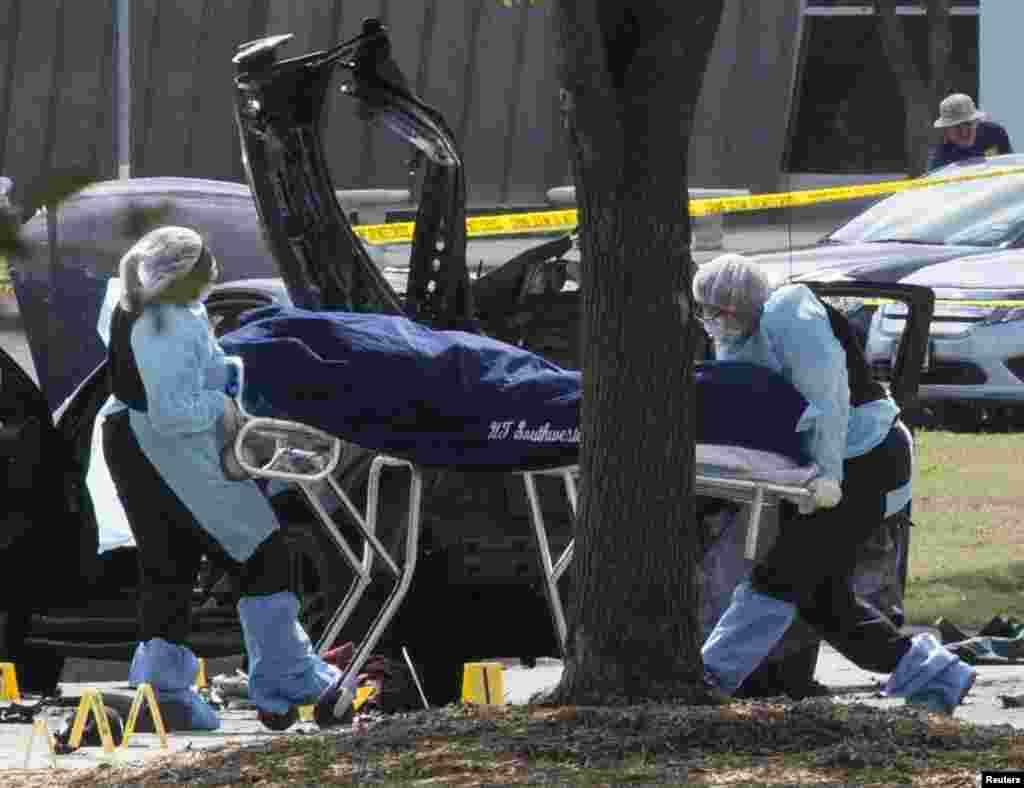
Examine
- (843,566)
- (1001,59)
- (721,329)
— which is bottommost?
(843,566)

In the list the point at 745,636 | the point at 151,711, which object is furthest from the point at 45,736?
the point at 745,636

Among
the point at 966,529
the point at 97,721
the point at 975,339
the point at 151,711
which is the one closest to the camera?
the point at 97,721

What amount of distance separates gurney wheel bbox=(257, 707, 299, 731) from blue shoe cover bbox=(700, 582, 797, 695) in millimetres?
1154

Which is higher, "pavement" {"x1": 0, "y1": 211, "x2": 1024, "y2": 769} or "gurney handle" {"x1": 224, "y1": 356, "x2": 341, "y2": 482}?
"gurney handle" {"x1": 224, "y1": 356, "x2": 341, "y2": 482}

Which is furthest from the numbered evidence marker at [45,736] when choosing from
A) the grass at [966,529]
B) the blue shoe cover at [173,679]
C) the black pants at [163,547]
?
the grass at [966,529]

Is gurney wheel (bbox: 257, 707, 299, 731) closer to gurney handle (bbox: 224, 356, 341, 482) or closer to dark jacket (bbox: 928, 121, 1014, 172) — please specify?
gurney handle (bbox: 224, 356, 341, 482)

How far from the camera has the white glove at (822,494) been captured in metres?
7.46

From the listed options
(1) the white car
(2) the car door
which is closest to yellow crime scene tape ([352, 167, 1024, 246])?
(1) the white car

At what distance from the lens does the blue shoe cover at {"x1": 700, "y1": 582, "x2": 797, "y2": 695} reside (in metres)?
7.61

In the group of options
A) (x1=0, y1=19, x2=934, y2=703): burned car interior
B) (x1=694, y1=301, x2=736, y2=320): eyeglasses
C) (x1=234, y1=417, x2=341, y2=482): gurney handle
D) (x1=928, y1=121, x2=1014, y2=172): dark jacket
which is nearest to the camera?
(x1=234, y1=417, x2=341, y2=482): gurney handle

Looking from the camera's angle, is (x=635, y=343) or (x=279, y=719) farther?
(x=279, y=719)

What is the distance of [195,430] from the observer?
7.50m

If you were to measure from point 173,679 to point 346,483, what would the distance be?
1.02 m

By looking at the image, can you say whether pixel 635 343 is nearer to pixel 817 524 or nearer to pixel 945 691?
pixel 817 524
